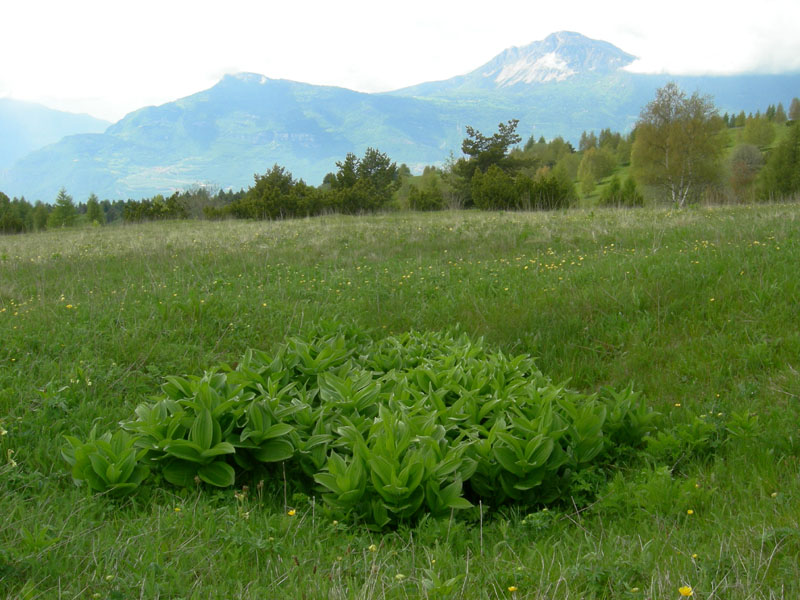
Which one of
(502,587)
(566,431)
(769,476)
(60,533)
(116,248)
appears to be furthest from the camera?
(116,248)

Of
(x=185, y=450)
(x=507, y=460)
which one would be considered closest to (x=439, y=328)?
(x=507, y=460)

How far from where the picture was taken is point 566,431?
11.1 feet

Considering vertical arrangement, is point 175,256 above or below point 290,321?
above

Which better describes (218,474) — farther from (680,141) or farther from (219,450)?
(680,141)

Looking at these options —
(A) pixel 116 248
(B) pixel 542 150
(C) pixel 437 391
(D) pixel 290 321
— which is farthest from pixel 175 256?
(B) pixel 542 150

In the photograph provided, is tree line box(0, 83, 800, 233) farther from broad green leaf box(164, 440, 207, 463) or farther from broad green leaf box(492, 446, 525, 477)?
broad green leaf box(492, 446, 525, 477)

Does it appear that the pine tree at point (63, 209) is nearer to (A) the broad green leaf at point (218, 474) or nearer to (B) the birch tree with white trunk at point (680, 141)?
(A) the broad green leaf at point (218, 474)

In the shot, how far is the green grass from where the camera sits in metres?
2.07

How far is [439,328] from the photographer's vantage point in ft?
20.1

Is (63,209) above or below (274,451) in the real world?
above

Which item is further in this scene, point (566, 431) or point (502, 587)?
point (566, 431)

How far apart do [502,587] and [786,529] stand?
122 centimetres

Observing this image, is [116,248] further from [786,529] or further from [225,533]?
[786,529]

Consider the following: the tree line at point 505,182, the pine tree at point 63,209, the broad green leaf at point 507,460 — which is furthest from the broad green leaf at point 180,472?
the pine tree at point 63,209
